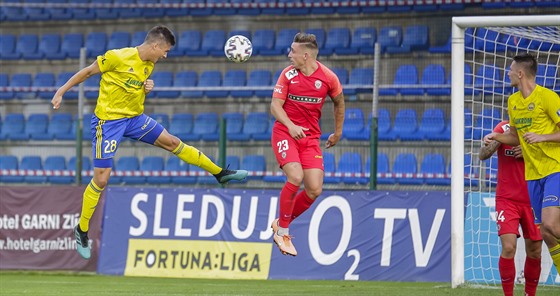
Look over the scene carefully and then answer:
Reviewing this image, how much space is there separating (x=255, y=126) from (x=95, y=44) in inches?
222

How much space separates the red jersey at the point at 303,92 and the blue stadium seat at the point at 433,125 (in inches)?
295

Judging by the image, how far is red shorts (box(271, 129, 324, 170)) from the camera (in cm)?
1141

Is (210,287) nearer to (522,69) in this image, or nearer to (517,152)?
(517,152)

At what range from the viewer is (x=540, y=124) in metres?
Result: 10.9

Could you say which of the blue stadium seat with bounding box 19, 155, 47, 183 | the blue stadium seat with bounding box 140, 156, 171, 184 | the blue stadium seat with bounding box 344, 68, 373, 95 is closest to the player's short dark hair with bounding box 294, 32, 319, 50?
the blue stadium seat with bounding box 344, 68, 373, 95

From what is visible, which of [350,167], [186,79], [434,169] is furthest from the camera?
[186,79]

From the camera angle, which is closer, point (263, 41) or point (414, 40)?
point (414, 40)

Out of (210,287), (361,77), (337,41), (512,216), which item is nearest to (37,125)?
(337,41)

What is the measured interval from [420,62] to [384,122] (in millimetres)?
1821

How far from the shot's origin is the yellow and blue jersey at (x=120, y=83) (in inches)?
457

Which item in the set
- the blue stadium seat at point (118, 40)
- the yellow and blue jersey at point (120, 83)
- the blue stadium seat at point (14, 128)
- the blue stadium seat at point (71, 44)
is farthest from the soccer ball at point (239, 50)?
the blue stadium seat at point (71, 44)

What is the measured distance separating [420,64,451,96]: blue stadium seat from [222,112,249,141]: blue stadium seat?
3.66 meters

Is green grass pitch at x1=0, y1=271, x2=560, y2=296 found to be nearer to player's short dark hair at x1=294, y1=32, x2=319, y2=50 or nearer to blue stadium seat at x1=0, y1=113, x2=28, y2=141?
player's short dark hair at x1=294, y1=32, x2=319, y2=50

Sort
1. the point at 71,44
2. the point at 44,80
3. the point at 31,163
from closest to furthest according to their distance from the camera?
the point at 31,163, the point at 44,80, the point at 71,44
